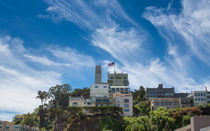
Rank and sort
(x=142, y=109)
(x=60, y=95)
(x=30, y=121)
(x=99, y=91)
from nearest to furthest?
(x=142, y=109), (x=30, y=121), (x=99, y=91), (x=60, y=95)

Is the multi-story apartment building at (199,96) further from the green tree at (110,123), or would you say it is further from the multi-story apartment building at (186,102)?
the green tree at (110,123)

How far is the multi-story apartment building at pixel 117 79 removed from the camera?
141750mm

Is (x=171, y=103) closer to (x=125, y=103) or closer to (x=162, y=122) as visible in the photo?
(x=125, y=103)

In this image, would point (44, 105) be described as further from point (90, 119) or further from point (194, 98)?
point (194, 98)

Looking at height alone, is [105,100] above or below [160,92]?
below

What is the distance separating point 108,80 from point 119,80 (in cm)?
719

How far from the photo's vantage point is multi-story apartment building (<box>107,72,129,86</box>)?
141750 mm

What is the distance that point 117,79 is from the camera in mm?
143625

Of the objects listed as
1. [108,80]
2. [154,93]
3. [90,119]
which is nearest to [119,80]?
[108,80]

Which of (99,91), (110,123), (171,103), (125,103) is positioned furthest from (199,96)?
(110,123)

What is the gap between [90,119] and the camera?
70.6m

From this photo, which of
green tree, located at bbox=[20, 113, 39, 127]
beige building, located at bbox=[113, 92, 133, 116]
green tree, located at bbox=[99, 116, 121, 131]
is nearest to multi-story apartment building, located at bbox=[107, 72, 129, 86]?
beige building, located at bbox=[113, 92, 133, 116]

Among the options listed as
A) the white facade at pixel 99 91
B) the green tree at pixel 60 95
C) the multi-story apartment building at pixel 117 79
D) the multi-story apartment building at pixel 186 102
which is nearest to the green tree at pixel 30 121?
the green tree at pixel 60 95

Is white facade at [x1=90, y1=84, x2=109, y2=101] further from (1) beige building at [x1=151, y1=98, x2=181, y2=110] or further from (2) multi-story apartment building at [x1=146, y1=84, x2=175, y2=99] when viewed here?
(2) multi-story apartment building at [x1=146, y1=84, x2=175, y2=99]
